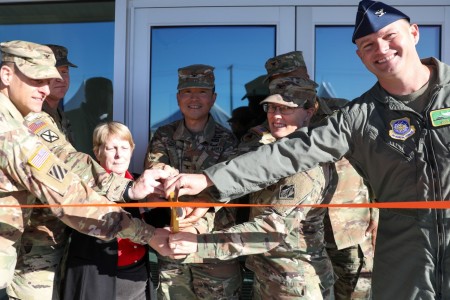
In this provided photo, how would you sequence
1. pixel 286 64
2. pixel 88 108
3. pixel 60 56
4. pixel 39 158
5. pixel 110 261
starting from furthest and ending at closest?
pixel 88 108, pixel 60 56, pixel 286 64, pixel 110 261, pixel 39 158

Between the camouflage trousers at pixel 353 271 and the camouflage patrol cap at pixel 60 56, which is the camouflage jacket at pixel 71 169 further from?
the camouflage trousers at pixel 353 271

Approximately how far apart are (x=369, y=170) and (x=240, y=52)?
5.75ft

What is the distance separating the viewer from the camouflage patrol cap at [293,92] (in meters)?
2.36

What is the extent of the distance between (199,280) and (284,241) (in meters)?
0.56

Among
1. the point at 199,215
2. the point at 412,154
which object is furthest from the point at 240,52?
the point at 412,154

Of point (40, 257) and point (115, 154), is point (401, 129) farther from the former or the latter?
point (40, 257)

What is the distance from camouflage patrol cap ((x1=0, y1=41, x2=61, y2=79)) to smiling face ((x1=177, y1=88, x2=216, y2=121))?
2.81 ft

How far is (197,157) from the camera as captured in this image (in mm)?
2748

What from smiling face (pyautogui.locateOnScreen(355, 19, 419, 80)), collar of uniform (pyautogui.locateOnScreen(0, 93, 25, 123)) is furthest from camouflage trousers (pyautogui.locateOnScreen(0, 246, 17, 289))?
smiling face (pyautogui.locateOnScreen(355, 19, 419, 80))

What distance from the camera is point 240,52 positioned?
11.0 ft

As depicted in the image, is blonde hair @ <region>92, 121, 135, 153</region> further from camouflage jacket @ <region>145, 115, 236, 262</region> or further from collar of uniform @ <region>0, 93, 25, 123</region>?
collar of uniform @ <region>0, 93, 25, 123</region>

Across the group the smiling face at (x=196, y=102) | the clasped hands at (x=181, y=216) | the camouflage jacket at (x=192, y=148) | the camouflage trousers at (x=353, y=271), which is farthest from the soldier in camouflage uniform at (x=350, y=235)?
the clasped hands at (x=181, y=216)

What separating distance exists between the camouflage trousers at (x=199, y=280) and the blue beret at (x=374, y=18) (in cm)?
129

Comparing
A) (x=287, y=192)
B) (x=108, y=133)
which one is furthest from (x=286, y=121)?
(x=108, y=133)
